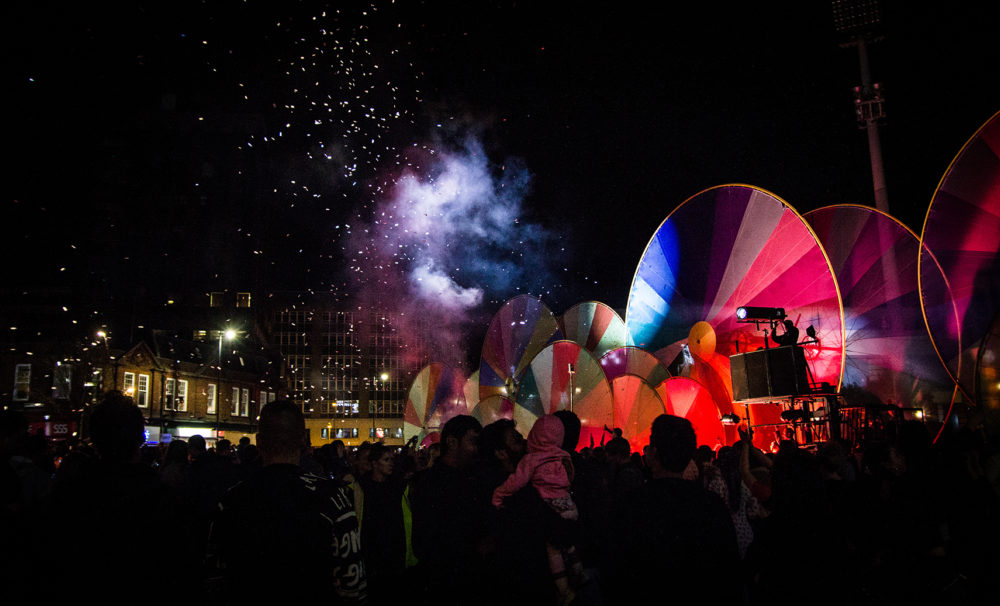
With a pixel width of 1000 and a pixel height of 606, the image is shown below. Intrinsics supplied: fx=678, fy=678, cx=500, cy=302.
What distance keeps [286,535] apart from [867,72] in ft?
99.5

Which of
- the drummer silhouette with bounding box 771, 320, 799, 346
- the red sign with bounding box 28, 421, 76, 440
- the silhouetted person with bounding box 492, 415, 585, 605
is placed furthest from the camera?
the red sign with bounding box 28, 421, 76, 440

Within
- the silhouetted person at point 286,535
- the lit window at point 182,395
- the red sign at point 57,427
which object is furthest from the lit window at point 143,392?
the silhouetted person at point 286,535

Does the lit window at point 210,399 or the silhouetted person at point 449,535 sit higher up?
the lit window at point 210,399

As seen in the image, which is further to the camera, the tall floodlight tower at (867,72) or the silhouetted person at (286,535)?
the tall floodlight tower at (867,72)

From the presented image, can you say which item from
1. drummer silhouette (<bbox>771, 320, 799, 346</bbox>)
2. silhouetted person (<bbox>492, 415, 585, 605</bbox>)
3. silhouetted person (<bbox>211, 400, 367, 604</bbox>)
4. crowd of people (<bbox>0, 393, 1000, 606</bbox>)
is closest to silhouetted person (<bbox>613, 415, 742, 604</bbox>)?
crowd of people (<bbox>0, 393, 1000, 606</bbox>)

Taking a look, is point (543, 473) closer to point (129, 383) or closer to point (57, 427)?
point (57, 427)

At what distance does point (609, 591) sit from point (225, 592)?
2.07 metres

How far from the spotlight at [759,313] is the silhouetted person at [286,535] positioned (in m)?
14.4

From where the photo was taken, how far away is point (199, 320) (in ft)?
167

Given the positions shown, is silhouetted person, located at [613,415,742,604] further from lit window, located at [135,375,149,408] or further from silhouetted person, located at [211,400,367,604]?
lit window, located at [135,375,149,408]

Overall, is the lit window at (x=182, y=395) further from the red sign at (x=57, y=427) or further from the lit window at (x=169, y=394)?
the red sign at (x=57, y=427)

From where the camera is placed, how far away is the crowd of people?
127 inches

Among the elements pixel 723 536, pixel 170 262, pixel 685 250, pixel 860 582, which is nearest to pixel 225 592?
pixel 723 536

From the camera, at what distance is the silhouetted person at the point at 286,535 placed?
323 cm
